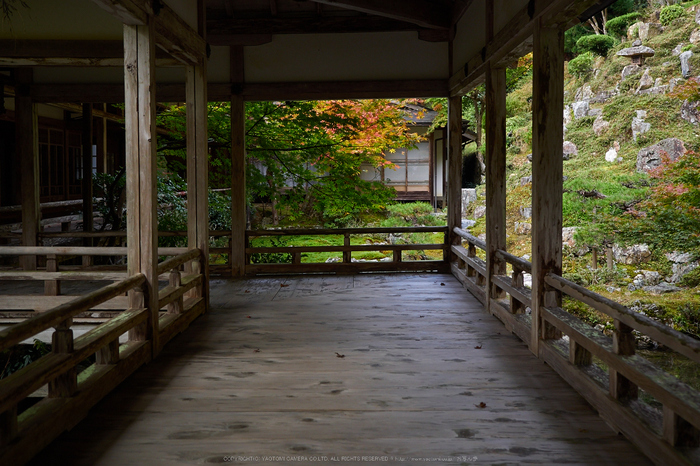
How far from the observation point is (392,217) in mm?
14867

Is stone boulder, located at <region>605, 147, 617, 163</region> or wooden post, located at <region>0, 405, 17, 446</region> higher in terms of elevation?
stone boulder, located at <region>605, 147, 617, 163</region>

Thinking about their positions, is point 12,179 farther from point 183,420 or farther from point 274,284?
point 183,420

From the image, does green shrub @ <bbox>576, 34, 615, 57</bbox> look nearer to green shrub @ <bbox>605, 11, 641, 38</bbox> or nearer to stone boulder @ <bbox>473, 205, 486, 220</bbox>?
green shrub @ <bbox>605, 11, 641, 38</bbox>

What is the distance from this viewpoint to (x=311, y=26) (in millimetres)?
8391

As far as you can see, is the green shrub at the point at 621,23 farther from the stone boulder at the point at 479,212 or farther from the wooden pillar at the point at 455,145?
the wooden pillar at the point at 455,145

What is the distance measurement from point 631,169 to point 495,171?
8.67m

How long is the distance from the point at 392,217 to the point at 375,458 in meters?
12.2

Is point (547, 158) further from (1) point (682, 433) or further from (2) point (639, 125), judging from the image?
(2) point (639, 125)

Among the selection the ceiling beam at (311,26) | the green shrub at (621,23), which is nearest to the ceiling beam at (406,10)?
the ceiling beam at (311,26)

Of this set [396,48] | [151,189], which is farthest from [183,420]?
[396,48]

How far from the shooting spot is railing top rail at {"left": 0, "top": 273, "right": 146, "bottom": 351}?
2.69 metres

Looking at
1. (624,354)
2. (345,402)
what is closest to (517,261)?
(624,354)

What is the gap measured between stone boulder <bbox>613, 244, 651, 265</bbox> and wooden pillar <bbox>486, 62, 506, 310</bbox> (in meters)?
4.74

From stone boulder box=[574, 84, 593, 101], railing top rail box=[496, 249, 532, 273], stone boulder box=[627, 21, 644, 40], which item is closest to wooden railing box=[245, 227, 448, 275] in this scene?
railing top rail box=[496, 249, 532, 273]
